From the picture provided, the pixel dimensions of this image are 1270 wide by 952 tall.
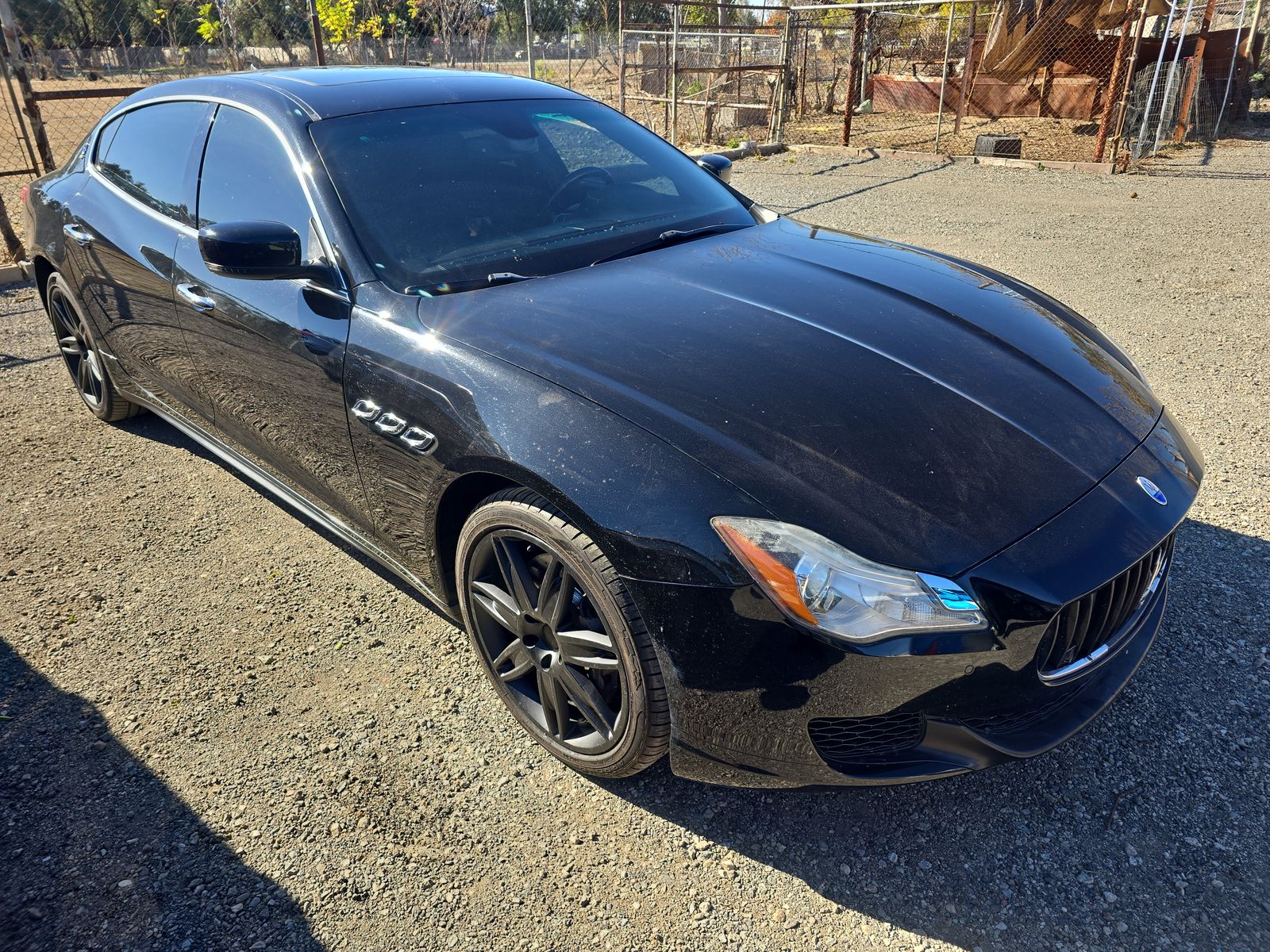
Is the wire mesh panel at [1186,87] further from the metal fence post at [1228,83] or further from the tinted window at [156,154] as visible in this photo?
the tinted window at [156,154]

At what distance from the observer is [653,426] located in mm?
2012

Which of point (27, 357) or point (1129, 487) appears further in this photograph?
point (27, 357)

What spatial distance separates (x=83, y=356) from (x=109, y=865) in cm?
326

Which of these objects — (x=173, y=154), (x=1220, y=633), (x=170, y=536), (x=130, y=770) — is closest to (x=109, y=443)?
(x=170, y=536)

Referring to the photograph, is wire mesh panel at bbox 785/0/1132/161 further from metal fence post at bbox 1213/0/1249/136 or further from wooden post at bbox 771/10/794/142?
metal fence post at bbox 1213/0/1249/136

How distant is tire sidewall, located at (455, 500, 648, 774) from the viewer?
2.00 m

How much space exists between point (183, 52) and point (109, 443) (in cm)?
1827

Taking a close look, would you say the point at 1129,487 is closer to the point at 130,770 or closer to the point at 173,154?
the point at 130,770

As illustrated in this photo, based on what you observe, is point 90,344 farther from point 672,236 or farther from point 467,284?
point 672,236

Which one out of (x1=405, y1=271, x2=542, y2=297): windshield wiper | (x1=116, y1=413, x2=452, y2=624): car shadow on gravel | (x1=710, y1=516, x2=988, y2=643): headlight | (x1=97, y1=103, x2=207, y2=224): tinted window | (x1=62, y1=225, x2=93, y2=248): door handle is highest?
(x1=97, y1=103, x2=207, y2=224): tinted window

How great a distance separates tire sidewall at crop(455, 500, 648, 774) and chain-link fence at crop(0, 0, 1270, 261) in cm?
700

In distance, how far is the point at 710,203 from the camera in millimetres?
3383

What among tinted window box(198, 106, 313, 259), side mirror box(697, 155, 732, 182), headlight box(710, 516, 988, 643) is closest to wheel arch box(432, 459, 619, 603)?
headlight box(710, 516, 988, 643)

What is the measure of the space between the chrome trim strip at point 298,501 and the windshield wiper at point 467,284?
2.74 ft
